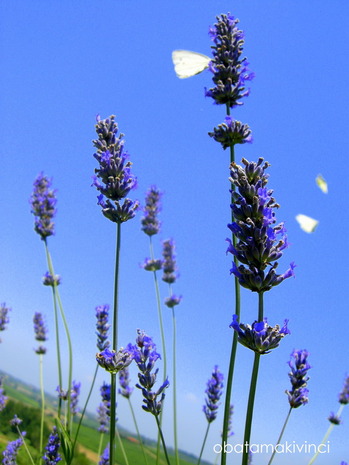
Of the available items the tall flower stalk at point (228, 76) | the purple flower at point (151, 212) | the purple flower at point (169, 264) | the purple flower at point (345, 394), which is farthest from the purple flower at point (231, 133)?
the purple flower at point (345, 394)

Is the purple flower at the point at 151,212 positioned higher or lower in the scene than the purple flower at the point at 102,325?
higher

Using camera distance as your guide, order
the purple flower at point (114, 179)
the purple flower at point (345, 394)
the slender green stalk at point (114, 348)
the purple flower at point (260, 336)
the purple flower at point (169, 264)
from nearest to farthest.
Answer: the purple flower at point (260, 336) < the slender green stalk at point (114, 348) < the purple flower at point (114, 179) < the purple flower at point (345, 394) < the purple flower at point (169, 264)

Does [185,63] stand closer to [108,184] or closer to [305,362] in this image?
[108,184]

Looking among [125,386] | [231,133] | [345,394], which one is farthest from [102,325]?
[345,394]

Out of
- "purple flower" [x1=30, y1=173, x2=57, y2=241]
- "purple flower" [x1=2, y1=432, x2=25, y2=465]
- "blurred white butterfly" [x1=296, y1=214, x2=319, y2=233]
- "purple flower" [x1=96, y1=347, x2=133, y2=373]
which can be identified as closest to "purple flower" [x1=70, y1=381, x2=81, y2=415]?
"purple flower" [x1=2, y1=432, x2=25, y2=465]

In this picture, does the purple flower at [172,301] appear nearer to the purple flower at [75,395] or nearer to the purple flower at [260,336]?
the purple flower at [75,395]

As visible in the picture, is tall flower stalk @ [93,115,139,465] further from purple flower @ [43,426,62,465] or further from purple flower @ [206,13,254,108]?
purple flower @ [43,426,62,465]
